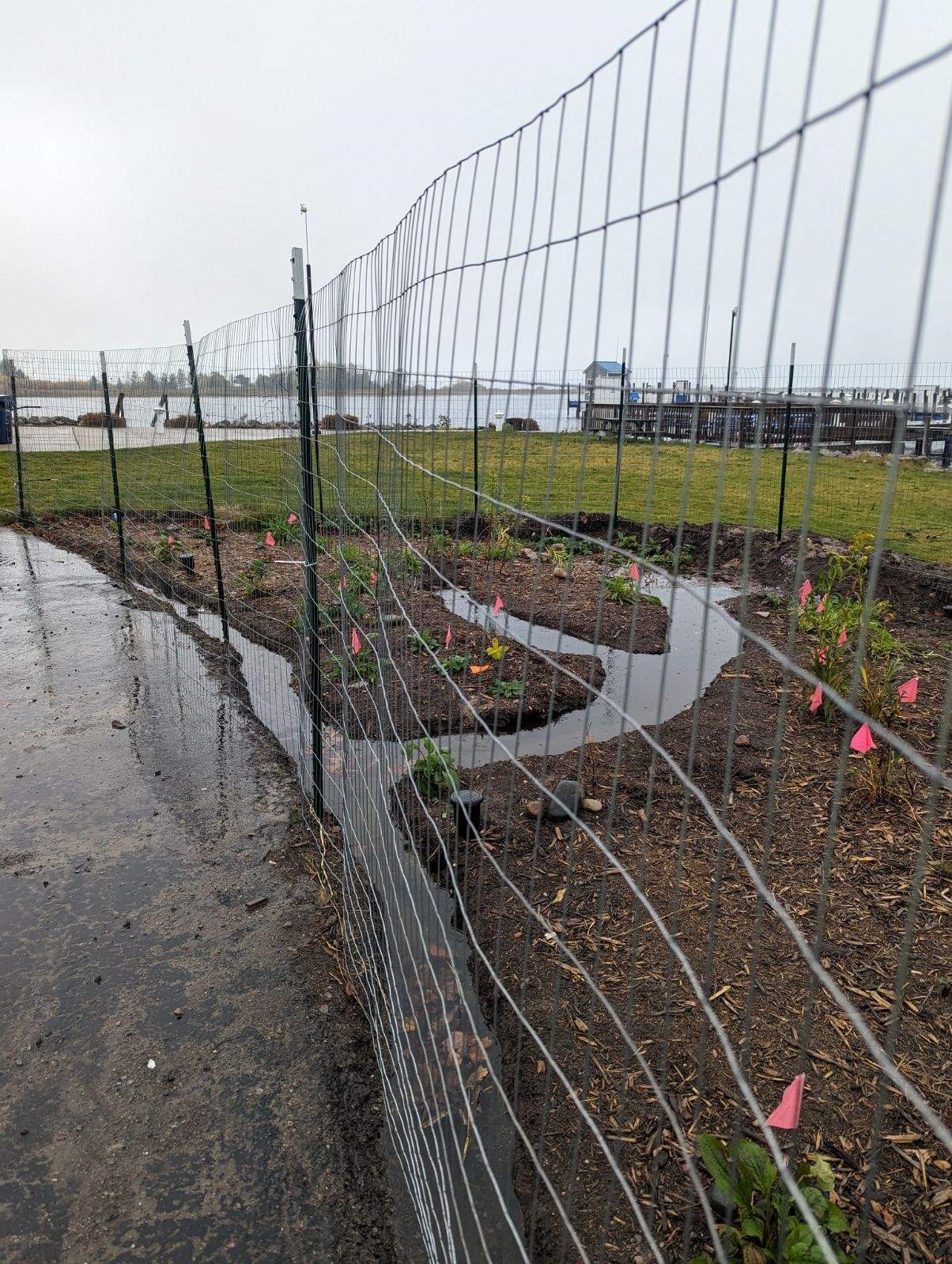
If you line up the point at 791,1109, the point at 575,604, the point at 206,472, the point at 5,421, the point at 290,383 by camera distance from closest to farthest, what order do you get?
the point at 791,1109, the point at 290,383, the point at 206,472, the point at 575,604, the point at 5,421

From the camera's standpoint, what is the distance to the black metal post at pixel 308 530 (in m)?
3.89

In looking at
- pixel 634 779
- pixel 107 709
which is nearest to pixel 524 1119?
pixel 634 779

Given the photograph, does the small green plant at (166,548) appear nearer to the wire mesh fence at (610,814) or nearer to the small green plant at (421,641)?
the wire mesh fence at (610,814)

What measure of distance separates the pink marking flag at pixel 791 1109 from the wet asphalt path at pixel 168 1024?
1.51 meters

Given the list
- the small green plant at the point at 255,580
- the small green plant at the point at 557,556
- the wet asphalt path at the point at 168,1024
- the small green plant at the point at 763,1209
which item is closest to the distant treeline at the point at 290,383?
the small green plant at the point at 255,580

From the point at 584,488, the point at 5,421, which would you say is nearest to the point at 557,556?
the point at 584,488

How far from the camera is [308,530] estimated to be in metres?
3.97

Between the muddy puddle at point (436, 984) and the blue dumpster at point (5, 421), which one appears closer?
the muddy puddle at point (436, 984)

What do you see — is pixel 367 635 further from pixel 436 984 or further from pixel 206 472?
pixel 206 472

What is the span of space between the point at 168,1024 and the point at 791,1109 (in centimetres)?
240

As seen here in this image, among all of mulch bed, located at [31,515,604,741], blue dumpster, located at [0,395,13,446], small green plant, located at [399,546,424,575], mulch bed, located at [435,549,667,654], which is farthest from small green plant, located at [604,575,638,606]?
blue dumpster, located at [0,395,13,446]

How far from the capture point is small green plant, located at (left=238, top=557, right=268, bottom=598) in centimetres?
776

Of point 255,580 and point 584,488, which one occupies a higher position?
point 584,488

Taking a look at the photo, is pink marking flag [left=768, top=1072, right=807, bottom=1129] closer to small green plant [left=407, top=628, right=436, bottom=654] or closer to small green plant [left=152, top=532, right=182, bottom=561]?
small green plant [left=407, top=628, right=436, bottom=654]
